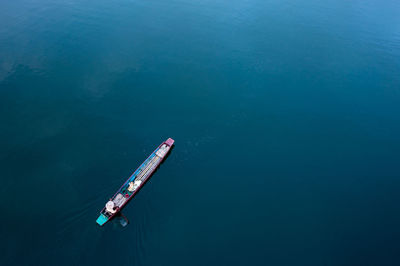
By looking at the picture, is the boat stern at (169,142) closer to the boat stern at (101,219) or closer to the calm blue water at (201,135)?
the calm blue water at (201,135)

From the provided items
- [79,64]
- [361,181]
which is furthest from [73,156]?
[361,181]

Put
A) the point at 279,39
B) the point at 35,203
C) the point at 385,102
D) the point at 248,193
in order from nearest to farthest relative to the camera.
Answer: the point at 35,203
the point at 248,193
the point at 385,102
the point at 279,39

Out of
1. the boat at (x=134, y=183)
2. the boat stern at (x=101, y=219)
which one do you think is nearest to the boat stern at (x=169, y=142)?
the boat at (x=134, y=183)

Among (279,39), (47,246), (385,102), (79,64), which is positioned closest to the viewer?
(47,246)

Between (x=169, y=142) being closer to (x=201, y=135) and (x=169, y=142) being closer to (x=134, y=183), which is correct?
(x=201, y=135)

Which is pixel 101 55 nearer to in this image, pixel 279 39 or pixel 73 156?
pixel 73 156

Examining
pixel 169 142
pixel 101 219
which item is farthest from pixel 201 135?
pixel 101 219
